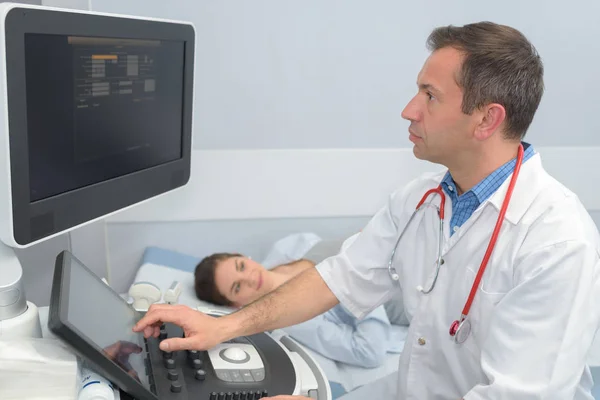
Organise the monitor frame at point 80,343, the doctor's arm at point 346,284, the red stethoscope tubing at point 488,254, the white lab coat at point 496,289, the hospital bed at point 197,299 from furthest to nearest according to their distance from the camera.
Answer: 1. the hospital bed at point 197,299
2. the doctor's arm at point 346,284
3. the red stethoscope tubing at point 488,254
4. the white lab coat at point 496,289
5. the monitor frame at point 80,343

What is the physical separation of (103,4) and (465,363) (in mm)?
1538

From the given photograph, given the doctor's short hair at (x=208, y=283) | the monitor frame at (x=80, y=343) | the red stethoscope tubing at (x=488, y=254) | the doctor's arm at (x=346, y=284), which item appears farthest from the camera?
the doctor's short hair at (x=208, y=283)

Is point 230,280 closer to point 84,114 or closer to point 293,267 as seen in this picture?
point 293,267

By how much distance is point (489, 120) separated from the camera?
1379 mm

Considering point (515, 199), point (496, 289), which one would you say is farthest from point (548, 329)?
point (515, 199)

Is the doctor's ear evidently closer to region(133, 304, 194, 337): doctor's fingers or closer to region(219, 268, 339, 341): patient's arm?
region(219, 268, 339, 341): patient's arm

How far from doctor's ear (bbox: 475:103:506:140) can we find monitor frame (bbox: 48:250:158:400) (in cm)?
82

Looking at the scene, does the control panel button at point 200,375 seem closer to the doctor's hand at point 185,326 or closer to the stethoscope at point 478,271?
the doctor's hand at point 185,326

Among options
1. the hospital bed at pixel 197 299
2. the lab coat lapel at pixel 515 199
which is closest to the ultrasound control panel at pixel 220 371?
the lab coat lapel at pixel 515 199

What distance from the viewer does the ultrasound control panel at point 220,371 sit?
3.66ft

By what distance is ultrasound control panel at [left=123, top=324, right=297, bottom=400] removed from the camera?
112cm

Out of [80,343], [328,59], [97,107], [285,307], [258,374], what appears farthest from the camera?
[328,59]

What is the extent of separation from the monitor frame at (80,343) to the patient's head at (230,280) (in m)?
1.11

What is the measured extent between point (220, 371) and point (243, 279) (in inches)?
41.6
